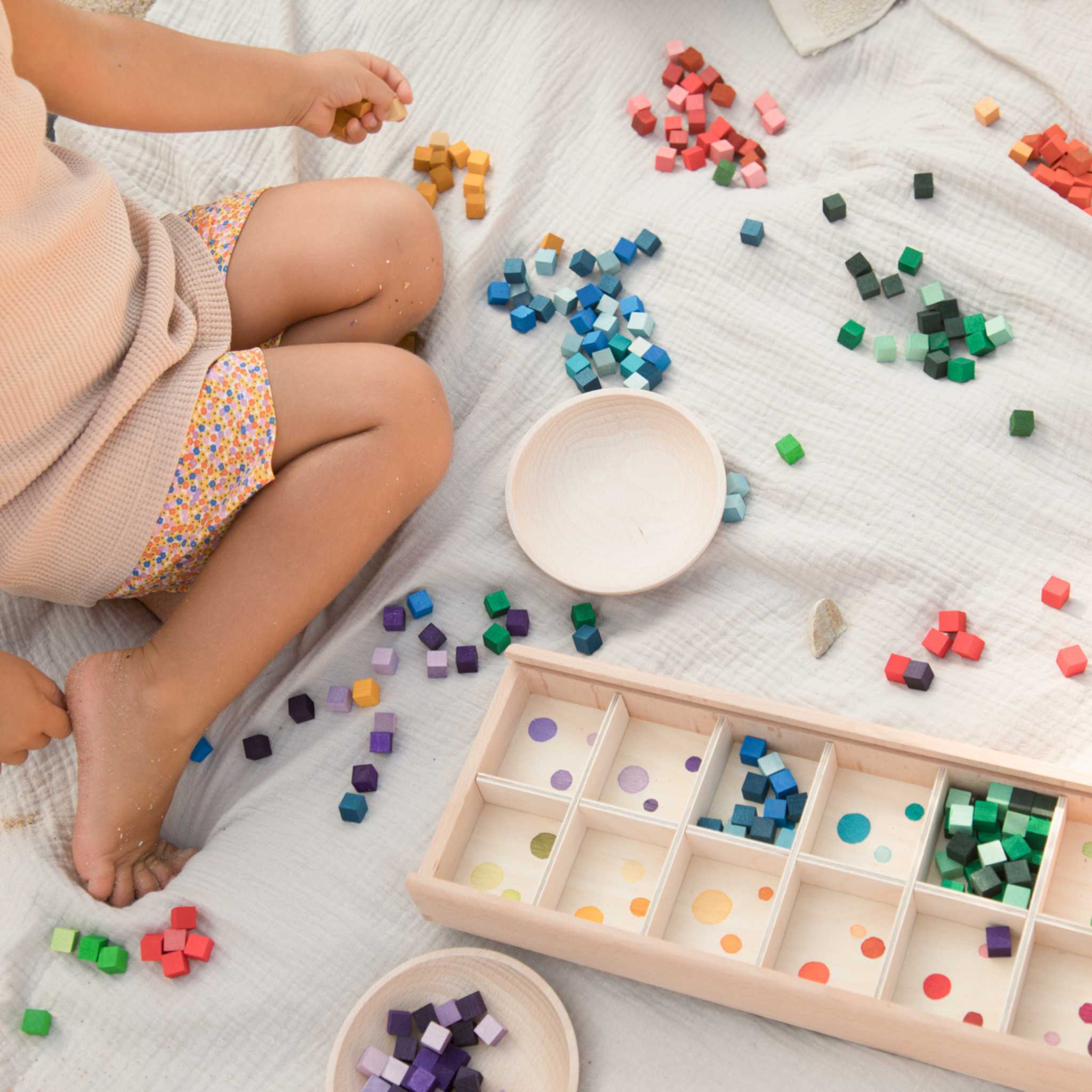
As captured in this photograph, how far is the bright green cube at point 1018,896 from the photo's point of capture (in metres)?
0.91

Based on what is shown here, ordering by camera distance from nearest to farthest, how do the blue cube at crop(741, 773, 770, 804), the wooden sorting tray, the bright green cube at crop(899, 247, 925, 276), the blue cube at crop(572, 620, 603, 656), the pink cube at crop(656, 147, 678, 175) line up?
the wooden sorting tray < the blue cube at crop(741, 773, 770, 804) < the blue cube at crop(572, 620, 603, 656) < the bright green cube at crop(899, 247, 925, 276) < the pink cube at crop(656, 147, 678, 175)

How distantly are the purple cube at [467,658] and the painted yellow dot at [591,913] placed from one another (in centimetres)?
24

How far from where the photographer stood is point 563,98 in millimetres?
1371

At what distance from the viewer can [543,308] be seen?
1.28 meters

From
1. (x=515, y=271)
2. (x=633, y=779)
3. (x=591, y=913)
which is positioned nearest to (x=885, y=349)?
(x=515, y=271)

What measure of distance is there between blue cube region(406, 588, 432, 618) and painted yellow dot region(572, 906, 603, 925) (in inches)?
12.1

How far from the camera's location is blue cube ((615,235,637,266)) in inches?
50.5

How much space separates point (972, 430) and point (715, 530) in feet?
0.81

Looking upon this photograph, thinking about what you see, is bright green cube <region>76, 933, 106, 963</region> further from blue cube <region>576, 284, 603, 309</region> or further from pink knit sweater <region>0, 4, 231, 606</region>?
blue cube <region>576, 284, 603, 309</region>

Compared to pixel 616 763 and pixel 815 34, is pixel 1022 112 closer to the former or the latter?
pixel 815 34

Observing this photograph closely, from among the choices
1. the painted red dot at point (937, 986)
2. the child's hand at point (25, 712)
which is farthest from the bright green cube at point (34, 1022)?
the painted red dot at point (937, 986)

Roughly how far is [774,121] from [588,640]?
587 mm

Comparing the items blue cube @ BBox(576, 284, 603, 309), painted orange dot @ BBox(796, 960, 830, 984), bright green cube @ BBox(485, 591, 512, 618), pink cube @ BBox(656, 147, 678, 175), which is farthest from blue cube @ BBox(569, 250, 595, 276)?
painted orange dot @ BBox(796, 960, 830, 984)

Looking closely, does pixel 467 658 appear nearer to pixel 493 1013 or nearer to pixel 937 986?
pixel 493 1013
